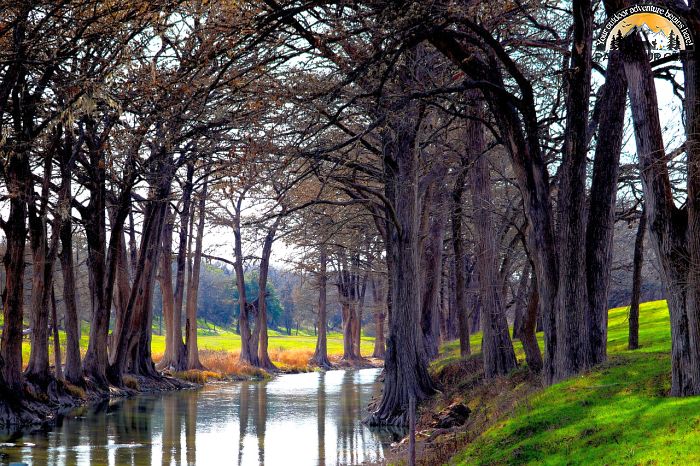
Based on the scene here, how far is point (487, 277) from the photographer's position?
2264cm

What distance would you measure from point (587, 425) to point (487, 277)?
38.3 ft

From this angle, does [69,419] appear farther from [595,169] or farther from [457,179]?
[595,169]

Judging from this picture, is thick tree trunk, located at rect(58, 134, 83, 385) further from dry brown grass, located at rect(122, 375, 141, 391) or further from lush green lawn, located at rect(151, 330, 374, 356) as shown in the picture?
lush green lawn, located at rect(151, 330, 374, 356)

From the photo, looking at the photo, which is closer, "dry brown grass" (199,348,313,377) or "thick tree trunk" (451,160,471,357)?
"thick tree trunk" (451,160,471,357)

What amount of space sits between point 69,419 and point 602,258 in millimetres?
15529

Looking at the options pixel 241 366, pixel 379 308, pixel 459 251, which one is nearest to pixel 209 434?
pixel 459 251

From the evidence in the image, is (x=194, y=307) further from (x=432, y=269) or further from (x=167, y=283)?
(x=432, y=269)

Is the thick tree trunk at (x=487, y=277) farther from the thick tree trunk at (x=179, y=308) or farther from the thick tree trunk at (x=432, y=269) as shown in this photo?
the thick tree trunk at (x=179, y=308)

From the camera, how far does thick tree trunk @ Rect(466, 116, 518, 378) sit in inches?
837

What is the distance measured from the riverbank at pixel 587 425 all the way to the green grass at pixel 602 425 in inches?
0.4

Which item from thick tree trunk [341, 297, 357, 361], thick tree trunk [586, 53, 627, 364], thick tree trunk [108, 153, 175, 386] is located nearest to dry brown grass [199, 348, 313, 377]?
thick tree trunk [341, 297, 357, 361]

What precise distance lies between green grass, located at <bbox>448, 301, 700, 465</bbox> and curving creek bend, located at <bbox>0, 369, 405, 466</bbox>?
15.7ft

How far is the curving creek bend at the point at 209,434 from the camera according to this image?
663 inches

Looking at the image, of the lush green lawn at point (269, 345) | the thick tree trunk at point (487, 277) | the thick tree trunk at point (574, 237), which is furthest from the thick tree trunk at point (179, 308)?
the thick tree trunk at point (574, 237)
